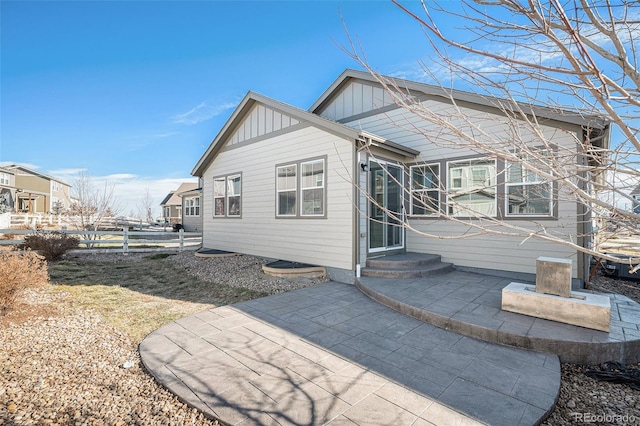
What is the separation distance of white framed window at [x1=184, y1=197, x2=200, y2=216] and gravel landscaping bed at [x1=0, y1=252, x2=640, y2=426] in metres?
22.1

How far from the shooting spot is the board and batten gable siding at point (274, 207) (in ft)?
22.5

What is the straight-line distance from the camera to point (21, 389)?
269 centimetres

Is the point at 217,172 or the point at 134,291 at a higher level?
the point at 217,172

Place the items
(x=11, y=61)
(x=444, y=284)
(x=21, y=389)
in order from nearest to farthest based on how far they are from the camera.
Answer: (x=21, y=389) < (x=444, y=284) < (x=11, y=61)

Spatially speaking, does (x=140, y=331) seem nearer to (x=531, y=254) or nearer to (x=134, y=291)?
(x=134, y=291)

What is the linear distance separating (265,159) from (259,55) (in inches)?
162

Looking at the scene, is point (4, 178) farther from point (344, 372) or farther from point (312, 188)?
point (344, 372)

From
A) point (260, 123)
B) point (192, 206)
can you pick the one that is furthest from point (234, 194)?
point (192, 206)

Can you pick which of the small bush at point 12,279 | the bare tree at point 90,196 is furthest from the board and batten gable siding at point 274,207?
the bare tree at point 90,196

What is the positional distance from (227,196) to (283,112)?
4086 millimetres

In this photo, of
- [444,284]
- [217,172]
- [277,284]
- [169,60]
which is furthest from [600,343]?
[169,60]

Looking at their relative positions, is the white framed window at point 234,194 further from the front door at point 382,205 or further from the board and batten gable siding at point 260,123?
the front door at point 382,205
